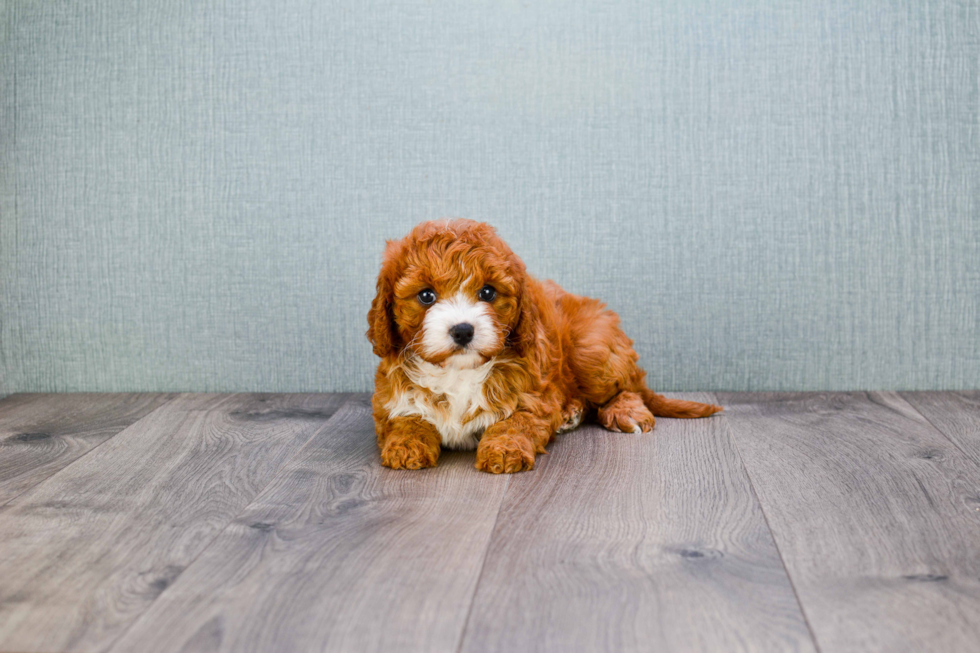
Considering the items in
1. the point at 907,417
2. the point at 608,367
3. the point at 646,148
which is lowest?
the point at 907,417

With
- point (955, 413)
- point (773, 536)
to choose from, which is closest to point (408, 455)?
point (773, 536)

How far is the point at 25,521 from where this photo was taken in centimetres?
176

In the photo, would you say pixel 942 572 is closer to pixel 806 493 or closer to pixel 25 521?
pixel 806 493

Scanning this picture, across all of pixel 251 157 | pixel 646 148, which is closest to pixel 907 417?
pixel 646 148

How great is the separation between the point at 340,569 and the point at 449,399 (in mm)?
735

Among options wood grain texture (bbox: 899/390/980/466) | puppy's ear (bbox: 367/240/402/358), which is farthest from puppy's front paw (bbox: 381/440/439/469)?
wood grain texture (bbox: 899/390/980/466)

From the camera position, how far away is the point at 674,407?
261 cm

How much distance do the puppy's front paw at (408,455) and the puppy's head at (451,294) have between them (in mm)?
229

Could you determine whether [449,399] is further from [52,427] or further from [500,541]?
[52,427]

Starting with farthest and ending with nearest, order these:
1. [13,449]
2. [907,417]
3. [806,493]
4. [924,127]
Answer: [924,127]
[907,417]
[13,449]
[806,493]

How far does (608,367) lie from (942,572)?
1153 millimetres

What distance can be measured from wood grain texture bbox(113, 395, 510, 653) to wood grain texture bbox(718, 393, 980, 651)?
1.99 feet

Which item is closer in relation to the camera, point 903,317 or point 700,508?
point 700,508

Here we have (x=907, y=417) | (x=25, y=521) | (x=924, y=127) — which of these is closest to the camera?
(x=25, y=521)
